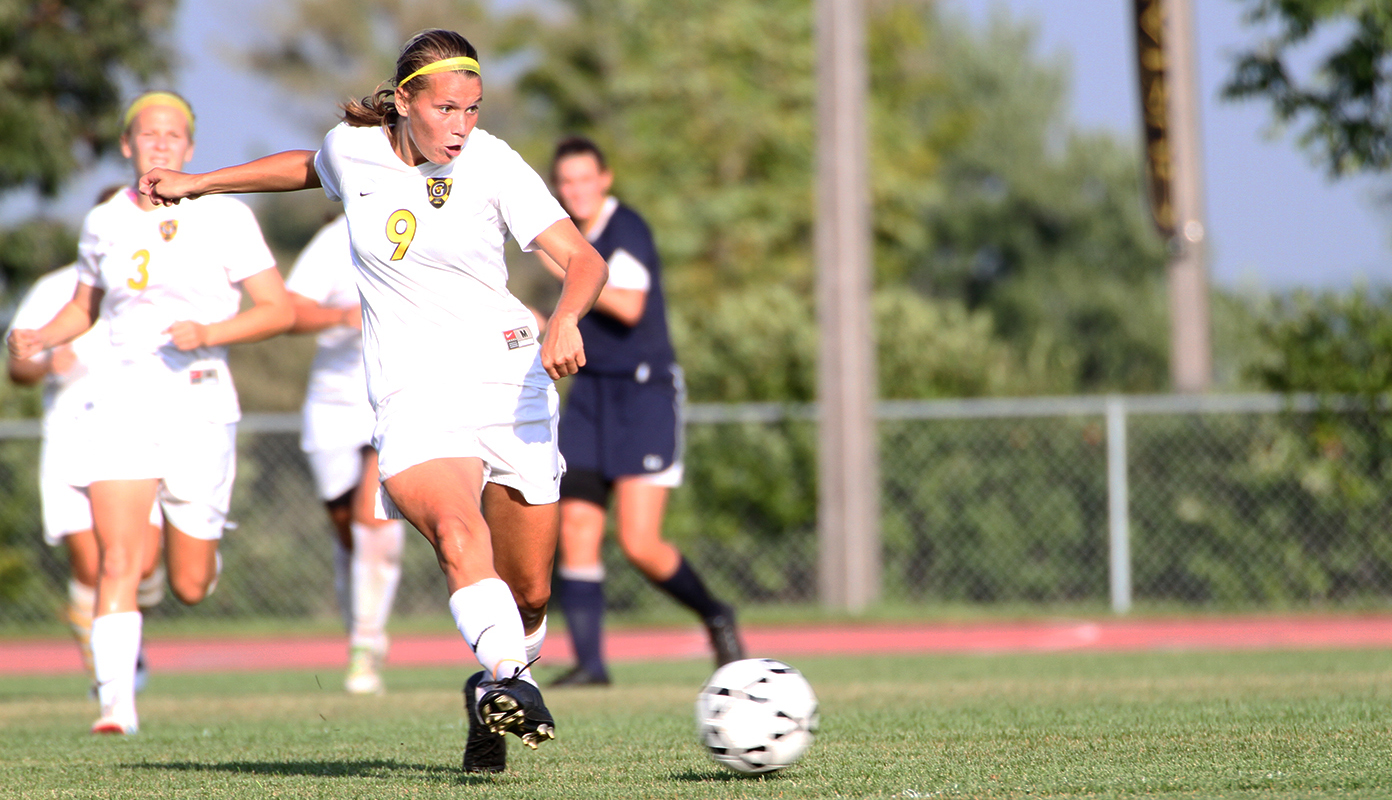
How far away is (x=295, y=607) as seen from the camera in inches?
579

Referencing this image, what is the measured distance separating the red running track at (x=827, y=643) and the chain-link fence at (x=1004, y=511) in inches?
23.0

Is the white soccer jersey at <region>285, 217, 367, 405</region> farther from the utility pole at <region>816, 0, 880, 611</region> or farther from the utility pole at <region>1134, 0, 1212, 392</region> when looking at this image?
the utility pole at <region>1134, 0, 1212, 392</region>

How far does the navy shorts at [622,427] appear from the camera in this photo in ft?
24.6

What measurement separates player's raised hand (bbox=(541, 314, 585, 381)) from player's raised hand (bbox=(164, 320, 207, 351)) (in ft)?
7.18

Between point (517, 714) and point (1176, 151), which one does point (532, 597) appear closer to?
point (517, 714)

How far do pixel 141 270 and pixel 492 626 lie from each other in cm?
259

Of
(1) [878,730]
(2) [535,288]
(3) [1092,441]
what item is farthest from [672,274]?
(1) [878,730]

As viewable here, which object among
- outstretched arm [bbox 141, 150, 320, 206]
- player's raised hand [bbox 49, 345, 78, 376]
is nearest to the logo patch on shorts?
outstretched arm [bbox 141, 150, 320, 206]

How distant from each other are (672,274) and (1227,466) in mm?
15624

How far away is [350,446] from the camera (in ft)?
26.0

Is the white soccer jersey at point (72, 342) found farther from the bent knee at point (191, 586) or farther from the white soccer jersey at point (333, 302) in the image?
the bent knee at point (191, 586)

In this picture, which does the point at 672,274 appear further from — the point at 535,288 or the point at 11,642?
the point at 11,642

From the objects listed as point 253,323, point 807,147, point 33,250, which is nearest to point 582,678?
point 253,323

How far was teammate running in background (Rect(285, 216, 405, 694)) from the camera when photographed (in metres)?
7.82
